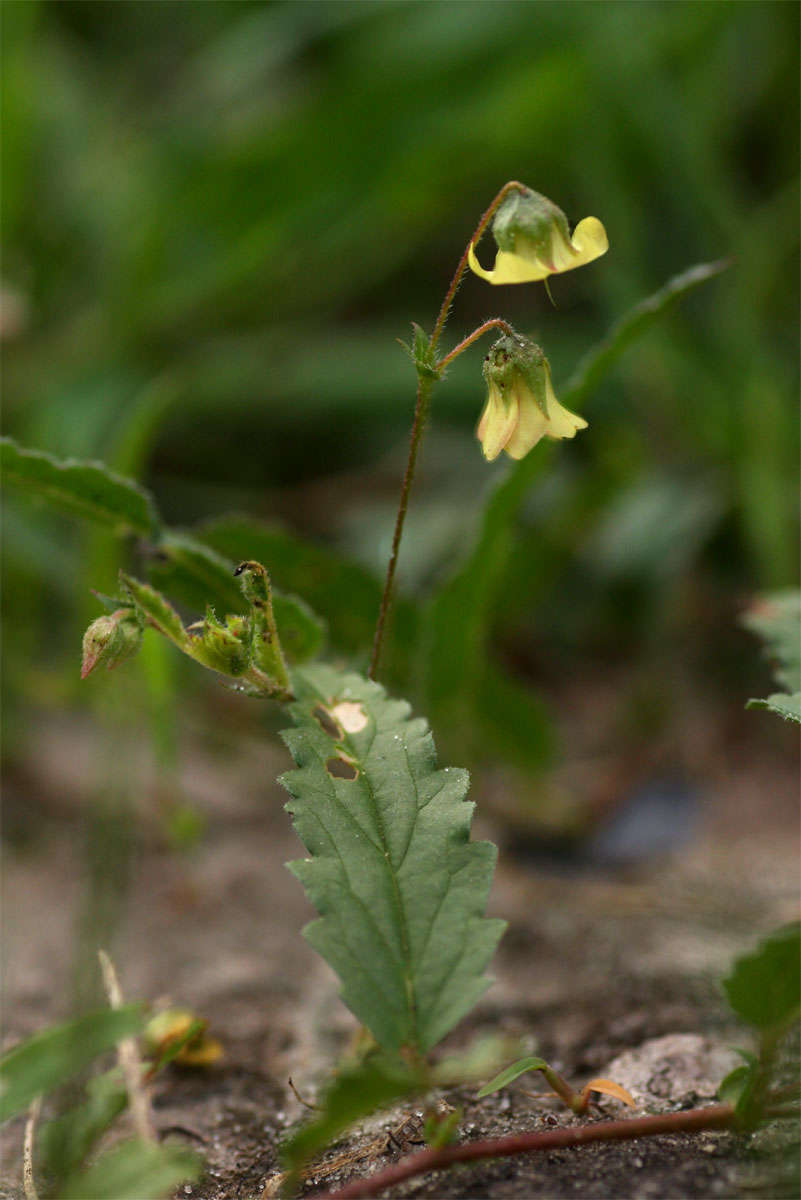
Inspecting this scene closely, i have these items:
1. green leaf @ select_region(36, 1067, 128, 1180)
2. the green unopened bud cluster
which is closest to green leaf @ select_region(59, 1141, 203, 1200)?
green leaf @ select_region(36, 1067, 128, 1180)

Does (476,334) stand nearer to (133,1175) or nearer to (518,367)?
(518,367)

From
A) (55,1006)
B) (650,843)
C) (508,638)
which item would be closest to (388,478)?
(508,638)

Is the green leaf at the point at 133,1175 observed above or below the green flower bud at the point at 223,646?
below

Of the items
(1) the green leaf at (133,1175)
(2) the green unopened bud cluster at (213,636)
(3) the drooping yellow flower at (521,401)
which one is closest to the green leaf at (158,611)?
(2) the green unopened bud cluster at (213,636)

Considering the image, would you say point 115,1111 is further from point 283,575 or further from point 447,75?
point 447,75

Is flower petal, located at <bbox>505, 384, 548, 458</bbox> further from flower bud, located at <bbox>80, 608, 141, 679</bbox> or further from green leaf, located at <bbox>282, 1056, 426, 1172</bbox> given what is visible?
green leaf, located at <bbox>282, 1056, 426, 1172</bbox>

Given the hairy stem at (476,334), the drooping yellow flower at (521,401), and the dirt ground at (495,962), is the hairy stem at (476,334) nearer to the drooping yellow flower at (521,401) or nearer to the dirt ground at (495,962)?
the drooping yellow flower at (521,401)
